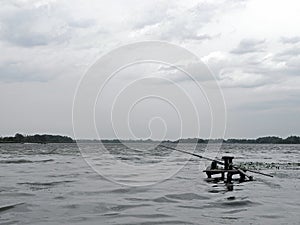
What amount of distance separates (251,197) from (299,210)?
413cm

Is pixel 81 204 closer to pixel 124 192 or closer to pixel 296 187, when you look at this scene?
pixel 124 192

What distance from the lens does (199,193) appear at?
25.0m

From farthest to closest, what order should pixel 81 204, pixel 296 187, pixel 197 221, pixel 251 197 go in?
pixel 296 187, pixel 251 197, pixel 81 204, pixel 197 221

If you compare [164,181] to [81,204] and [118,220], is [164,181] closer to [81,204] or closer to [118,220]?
[81,204]

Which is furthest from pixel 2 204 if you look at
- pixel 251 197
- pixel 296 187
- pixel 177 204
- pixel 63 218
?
pixel 296 187

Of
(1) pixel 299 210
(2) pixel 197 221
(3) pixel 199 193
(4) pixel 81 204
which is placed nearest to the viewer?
(2) pixel 197 221

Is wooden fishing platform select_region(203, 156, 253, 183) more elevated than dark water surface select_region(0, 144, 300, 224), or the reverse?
wooden fishing platform select_region(203, 156, 253, 183)

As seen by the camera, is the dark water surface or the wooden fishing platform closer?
the dark water surface

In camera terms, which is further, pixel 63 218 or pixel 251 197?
pixel 251 197

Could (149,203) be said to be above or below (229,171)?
A: below

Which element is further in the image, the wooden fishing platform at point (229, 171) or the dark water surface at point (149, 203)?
the wooden fishing platform at point (229, 171)

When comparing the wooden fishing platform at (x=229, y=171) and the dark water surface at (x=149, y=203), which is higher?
the wooden fishing platform at (x=229, y=171)

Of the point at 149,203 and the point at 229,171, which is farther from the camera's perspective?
the point at 229,171

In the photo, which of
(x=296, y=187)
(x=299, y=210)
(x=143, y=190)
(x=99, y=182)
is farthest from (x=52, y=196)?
(x=296, y=187)
